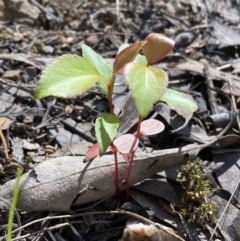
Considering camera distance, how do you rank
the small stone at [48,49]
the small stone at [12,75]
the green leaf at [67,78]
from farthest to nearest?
the small stone at [48,49] → the small stone at [12,75] → the green leaf at [67,78]

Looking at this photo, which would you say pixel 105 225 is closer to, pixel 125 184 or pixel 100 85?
pixel 125 184

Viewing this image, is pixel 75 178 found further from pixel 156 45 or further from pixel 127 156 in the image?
pixel 156 45

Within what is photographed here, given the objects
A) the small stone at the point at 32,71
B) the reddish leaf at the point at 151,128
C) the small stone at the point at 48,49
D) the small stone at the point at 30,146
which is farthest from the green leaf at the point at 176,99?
the small stone at the point at 48,49

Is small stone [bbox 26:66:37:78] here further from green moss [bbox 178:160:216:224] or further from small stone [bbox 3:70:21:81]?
green moss [bbox 178:160:216:224]

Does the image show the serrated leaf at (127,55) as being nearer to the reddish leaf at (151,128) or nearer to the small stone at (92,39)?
the reddish leaf at (151,128)

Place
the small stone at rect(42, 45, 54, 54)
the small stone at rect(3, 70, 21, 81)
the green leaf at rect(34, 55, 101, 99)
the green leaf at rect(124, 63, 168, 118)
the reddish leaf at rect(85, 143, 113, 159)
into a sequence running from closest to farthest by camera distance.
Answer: the green leaf at rect(124, 63, 168, 118) → the green leaf at rect(34, 55, 101, 99) → the reddish leaf at rect(85, 143, 113, 159) → the small stone at rect(3, 70, 21, 81) → the small stone at rect(42, 45, 54, 54)

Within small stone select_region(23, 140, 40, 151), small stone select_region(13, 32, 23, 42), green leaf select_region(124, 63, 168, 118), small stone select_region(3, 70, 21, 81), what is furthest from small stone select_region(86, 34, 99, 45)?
green leaf select_region(124, 63, 168, 118)

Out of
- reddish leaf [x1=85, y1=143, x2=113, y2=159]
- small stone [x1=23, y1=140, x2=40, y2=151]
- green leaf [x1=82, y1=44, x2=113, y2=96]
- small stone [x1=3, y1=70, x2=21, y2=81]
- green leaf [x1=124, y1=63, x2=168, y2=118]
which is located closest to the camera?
green leaf [x1=124, y1=63, x2=168, y2=118]
